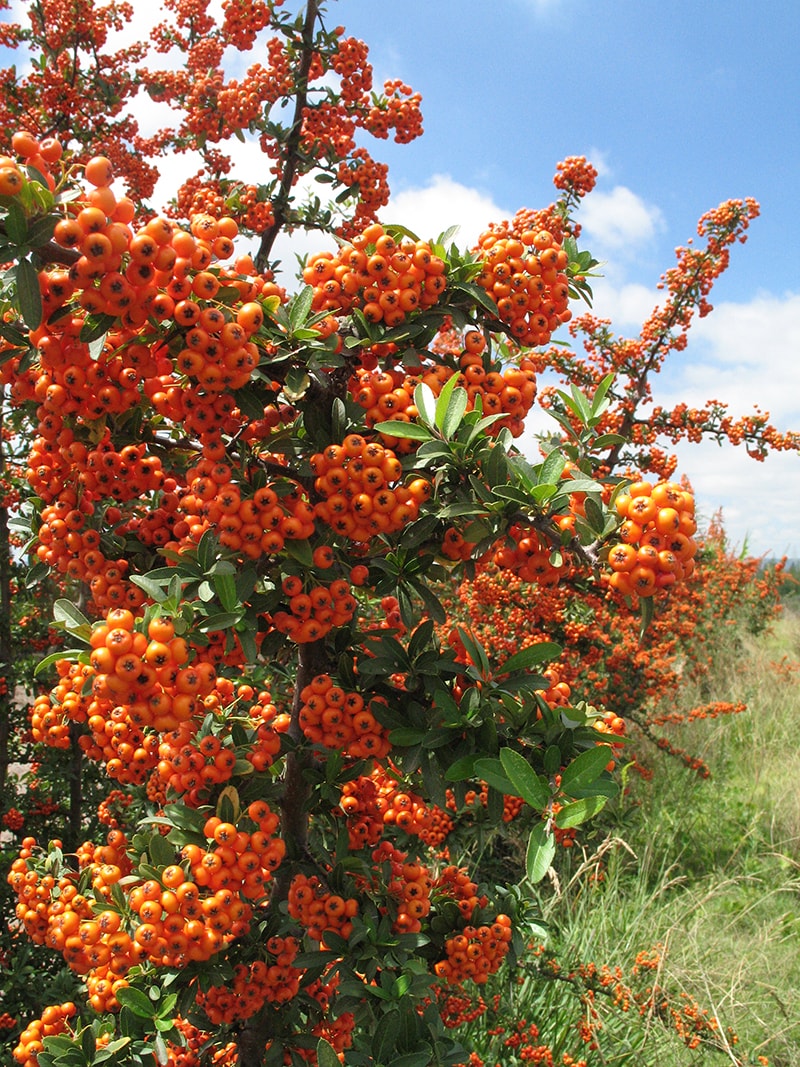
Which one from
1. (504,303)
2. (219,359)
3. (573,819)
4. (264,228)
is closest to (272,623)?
(219,359)

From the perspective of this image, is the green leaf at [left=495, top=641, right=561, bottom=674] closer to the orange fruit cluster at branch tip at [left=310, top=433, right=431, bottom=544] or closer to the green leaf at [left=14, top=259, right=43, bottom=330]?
the orange fruit cluster at branch tip at [left=310, top=433, right=431, bottom=544]

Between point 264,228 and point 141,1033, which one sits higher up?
point 264,228

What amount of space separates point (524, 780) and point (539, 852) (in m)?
0.15

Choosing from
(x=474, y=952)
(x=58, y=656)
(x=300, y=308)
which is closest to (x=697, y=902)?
(x=474, y=952)

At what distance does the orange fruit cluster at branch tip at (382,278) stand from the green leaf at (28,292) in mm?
738

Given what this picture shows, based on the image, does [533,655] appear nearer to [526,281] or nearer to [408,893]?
[408,893]

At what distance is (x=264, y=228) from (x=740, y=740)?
9336 mm

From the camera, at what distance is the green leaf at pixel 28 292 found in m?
1.43

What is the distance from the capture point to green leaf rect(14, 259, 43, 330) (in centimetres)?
143

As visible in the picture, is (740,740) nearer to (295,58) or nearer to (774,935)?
(774,935)

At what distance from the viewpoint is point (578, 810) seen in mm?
1469

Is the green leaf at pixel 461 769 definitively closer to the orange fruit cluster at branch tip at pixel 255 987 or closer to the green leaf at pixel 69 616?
the orange fruit cluster at branch tip at pixel 255 987

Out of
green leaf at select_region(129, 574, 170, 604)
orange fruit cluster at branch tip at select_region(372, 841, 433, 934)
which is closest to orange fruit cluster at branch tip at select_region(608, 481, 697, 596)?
green leaf at select_region(129, 574, 170, 604)

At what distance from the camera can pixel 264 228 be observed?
452 centimetres
